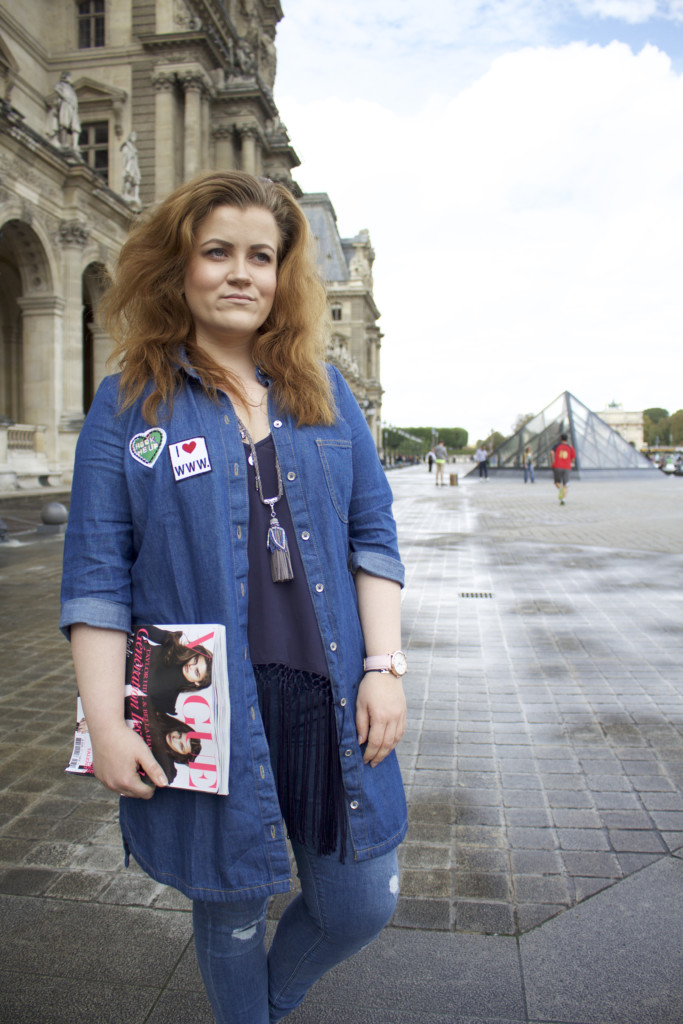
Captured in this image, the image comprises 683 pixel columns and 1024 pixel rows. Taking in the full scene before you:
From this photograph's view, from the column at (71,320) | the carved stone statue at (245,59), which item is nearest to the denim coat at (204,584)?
the column at (71,320)

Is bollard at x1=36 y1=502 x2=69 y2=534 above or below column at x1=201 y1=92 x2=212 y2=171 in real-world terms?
below

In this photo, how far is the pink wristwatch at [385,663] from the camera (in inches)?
69.3

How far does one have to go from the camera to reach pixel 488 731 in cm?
448

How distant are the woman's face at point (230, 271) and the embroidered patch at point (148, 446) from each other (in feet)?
1.01

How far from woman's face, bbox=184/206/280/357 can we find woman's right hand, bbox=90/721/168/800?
0.90 metres

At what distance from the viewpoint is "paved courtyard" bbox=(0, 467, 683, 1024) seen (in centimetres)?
233

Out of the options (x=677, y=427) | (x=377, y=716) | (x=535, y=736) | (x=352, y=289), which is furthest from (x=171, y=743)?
(x=677, y=427)

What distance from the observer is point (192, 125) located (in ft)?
100

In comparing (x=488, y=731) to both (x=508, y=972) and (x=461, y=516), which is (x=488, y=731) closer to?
(x=508, y=972)

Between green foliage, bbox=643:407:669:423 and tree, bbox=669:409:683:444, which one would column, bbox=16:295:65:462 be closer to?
tree, bbox=669:409:683:444

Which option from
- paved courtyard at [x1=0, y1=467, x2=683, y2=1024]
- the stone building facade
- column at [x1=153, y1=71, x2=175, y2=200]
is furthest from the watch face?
column at [x1=153, y1=71, x2=175, y2=200]

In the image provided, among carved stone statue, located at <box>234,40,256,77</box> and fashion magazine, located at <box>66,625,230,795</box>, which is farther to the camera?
carved stone statue, located at <box>234,40,256,77</box>

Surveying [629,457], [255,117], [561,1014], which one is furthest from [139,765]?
[629,457]

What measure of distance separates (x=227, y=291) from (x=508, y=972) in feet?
6.93
